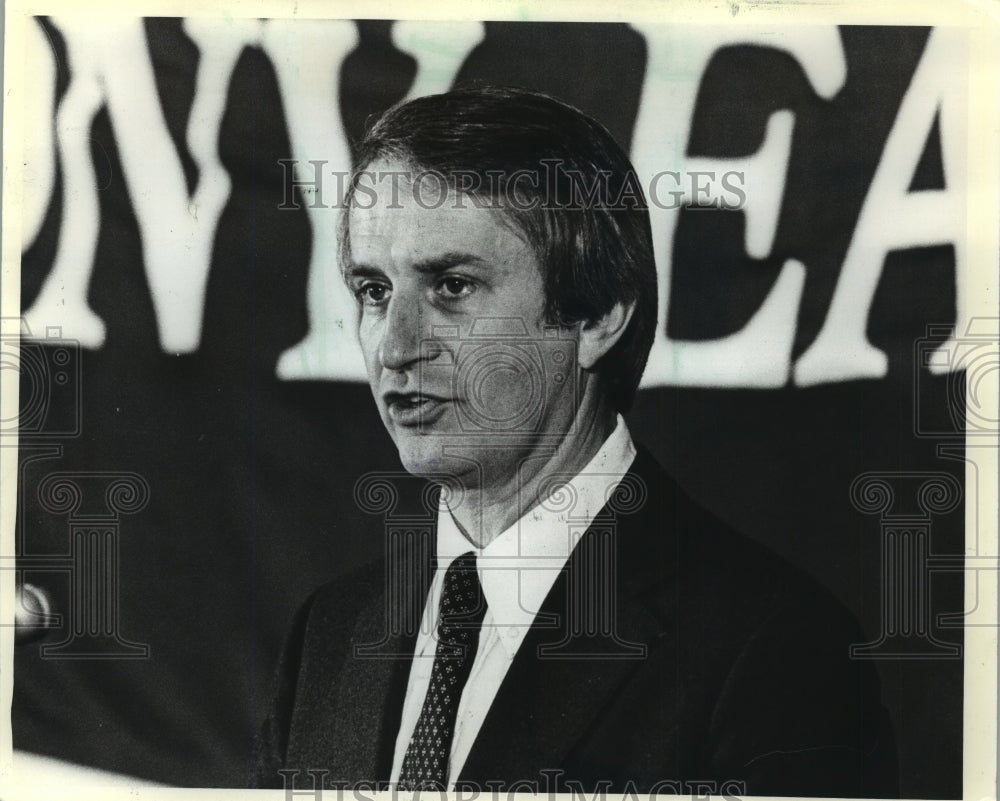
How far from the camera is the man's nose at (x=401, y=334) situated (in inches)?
81.5

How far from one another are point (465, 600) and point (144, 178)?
3.29 feet

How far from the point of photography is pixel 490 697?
2.05 m

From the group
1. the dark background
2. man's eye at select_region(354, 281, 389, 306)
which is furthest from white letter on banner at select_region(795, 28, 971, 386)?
man's eye at select_region(354, 281, 389, 306)

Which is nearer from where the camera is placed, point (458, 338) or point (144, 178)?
point (458, 338)

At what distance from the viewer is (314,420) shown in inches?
84.3

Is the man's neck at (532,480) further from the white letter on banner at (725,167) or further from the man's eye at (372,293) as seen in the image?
the man's eye at (372,293)

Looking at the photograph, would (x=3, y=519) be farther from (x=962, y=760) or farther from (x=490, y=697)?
(x=962, y=760)

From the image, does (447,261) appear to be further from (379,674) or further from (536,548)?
(379,674)

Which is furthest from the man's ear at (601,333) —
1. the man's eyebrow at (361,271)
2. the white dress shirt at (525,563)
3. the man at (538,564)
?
the man's eyebrow at (361,271)

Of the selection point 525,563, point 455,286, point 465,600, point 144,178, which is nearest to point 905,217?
point 455,286

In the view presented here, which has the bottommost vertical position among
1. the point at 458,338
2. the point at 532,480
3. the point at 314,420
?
the point at 532,480

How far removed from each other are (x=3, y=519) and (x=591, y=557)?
3.65 feet

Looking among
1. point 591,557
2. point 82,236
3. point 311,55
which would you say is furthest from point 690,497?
point 82,236

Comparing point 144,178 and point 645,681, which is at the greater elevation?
point 144,178
